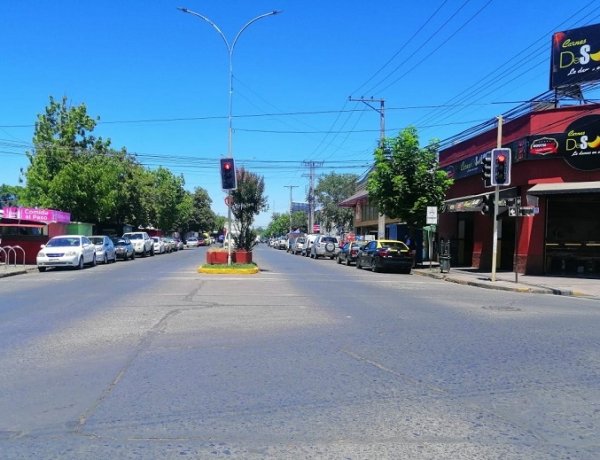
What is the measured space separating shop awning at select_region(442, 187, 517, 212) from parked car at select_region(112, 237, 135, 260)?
19.7 m

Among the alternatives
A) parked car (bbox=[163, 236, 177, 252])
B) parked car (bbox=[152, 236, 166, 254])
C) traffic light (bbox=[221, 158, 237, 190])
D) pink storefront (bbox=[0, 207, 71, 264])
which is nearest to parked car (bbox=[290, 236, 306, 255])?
parked car (bbox=[163, 236, 177, 252])

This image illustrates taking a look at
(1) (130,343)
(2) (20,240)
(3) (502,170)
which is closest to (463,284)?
(3) (502,170)

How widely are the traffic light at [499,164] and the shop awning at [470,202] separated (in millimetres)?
3903

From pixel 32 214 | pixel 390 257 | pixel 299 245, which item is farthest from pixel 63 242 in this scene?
pixel 299 245

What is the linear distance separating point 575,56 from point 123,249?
2698 centimetres

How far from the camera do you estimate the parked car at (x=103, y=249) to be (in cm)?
3080

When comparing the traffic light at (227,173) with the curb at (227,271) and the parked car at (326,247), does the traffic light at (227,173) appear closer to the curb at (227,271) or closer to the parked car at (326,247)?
the curb at (227,271)

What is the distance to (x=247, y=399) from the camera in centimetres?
570

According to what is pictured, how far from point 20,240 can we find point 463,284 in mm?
21478

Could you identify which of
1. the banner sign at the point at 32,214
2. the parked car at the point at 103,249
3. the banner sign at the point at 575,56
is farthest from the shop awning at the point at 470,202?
the banner sign at the point at 32,214

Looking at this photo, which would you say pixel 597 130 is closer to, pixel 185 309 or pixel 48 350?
pixel 185 309

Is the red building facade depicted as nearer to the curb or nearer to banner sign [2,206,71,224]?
the curb

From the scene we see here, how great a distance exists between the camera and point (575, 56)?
2450 centimetres

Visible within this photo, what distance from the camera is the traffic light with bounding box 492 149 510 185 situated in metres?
20.9
